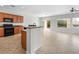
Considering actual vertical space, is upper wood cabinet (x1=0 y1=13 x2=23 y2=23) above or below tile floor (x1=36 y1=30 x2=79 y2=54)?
above

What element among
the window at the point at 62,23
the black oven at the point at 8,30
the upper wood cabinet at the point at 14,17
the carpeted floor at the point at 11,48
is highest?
the upper wood cabinet at the point at 14,17

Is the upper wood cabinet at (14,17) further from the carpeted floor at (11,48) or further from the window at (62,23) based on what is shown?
the window at (62,23)

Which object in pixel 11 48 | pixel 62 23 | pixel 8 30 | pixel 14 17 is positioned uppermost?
pixel 14 17

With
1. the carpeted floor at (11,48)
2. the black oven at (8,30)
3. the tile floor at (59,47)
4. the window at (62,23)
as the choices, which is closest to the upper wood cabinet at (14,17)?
A: the black oven at (8,30)

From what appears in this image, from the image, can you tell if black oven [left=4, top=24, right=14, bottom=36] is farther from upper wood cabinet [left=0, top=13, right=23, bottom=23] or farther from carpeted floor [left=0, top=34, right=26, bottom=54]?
carpeted floor [left=0, top=34, right=26, bottom=54]

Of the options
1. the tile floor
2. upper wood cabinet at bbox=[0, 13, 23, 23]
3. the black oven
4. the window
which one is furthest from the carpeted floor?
the window

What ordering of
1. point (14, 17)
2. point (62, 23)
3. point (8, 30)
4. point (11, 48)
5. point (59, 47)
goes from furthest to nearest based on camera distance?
1. point (62, 23)
2. point (14, 17)
3. point (8, 30)
4. point (59, 47)
5. point (11, 48)

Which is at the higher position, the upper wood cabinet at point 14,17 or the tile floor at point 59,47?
the upper wood cabinet at point 14,17

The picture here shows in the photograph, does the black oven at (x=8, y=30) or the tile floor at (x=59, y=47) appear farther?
the black oven at (x=8, y=30)

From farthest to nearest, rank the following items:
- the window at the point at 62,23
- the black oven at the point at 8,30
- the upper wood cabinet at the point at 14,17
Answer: the window at the point at 62,23
the black oven at the point at 8,30
the upper wood cabinet at the point at 14,17

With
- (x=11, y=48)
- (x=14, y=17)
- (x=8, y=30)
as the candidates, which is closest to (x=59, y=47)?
(x=11, y=48)

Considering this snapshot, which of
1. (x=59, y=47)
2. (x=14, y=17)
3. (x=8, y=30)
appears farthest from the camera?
(x=14, y=17)

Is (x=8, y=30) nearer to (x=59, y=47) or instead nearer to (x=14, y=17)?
(x=14, y=17)

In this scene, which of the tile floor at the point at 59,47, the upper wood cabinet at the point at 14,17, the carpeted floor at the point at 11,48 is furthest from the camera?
the upper wood cabinet at the point at 14,17
